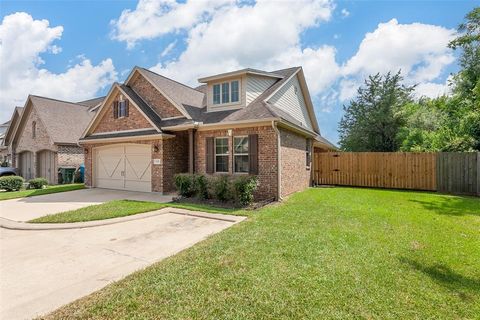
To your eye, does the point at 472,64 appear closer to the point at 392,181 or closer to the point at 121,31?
the point at 392,181

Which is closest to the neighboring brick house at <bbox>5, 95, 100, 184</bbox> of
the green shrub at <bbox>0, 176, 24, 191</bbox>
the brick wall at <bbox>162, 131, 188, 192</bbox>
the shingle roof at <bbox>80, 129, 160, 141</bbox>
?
the green shrub at <bbox>0, 176, 24, 191</bbox>

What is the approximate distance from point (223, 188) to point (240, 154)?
187 cm

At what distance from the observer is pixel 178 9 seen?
10562mm

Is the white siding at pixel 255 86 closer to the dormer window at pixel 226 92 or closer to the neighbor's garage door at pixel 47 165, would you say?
the dormer window at pixel 226 92

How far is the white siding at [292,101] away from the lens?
12820 millimetres

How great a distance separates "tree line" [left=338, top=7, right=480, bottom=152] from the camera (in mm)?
17969

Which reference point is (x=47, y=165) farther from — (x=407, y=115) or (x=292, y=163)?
(x=407, y=115)

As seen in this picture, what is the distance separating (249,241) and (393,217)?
4708 millimetres

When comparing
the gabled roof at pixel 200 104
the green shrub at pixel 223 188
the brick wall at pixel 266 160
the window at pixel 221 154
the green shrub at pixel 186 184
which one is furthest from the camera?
the window at pixel 221 154

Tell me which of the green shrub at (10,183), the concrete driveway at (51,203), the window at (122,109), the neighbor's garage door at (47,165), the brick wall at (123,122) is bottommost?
the concrete driveway at (51,203)

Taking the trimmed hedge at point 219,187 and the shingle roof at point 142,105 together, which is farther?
the shingle roof at point 142,105

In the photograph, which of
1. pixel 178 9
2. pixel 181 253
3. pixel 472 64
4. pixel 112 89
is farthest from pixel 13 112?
pixel 472 64

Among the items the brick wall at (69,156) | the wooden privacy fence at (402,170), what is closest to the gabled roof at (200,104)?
the wooden privacy fence at (402,170)

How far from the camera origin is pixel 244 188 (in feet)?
29.9
